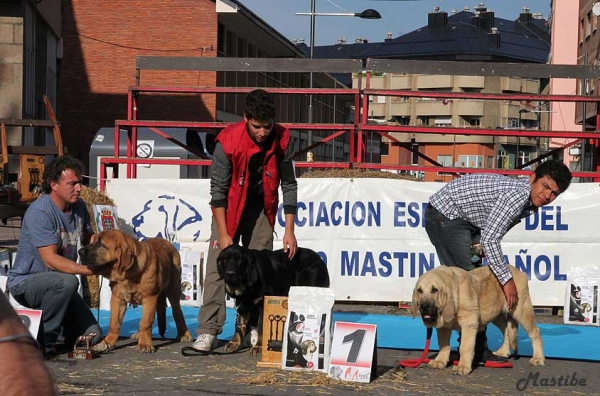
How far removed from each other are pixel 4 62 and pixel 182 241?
56.8ft

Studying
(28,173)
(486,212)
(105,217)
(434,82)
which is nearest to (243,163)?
(486,212)

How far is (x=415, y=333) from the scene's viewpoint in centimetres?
949

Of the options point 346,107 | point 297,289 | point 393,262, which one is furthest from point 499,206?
point 346,107

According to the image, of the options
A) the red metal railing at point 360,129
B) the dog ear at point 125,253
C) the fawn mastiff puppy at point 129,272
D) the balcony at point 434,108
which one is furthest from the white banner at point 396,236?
the balcony at point 434,108

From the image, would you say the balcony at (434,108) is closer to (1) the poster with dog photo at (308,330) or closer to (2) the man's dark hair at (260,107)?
(2) the man's dark hair at (260,107)

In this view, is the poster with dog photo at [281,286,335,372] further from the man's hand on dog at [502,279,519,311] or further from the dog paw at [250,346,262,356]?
the man's hand on dog at [502,279,519,311]

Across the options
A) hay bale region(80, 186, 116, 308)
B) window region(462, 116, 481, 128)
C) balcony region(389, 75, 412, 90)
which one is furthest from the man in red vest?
balcony region(389, 75, 412, 90)

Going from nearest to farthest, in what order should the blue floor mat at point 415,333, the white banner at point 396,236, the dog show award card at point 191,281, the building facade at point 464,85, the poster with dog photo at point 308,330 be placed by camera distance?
Result: the poster with dog photo at point 308,330, the blue floor mat at point 415,333, the dog show award card at point 191,281, the white banner at point 396,236, the building facade at point 464,85

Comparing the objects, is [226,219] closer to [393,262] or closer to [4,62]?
[393,262]

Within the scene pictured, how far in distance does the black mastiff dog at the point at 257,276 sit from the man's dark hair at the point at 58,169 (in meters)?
1.26

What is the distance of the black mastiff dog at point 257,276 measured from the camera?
7.28m

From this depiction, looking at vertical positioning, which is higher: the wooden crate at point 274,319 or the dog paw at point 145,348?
the wooden crate at point 274,319

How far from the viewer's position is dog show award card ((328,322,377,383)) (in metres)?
6.66

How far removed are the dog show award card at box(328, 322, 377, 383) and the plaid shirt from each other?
1125 millimetres
